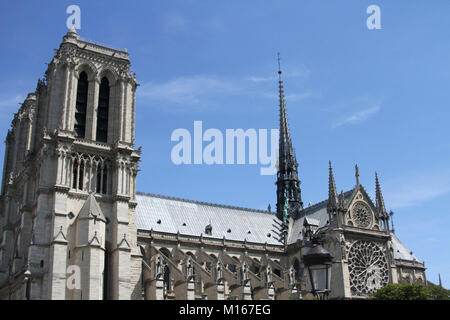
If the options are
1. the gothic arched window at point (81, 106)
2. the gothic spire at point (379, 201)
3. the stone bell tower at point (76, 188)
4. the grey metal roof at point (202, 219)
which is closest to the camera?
the stone bell tower at point (76, 188)

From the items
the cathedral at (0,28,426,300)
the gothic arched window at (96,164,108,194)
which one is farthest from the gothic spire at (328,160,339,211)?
the gothic arched window at (96,164,108,194)

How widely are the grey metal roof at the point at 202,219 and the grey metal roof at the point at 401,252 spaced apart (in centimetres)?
1711

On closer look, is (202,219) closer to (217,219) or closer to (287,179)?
(217,219)

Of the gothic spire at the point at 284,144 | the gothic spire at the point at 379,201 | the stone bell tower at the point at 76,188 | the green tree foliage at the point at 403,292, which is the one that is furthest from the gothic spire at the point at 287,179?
the stone bell tower at the point at 76,188

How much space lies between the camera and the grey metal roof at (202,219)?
64.8 metres

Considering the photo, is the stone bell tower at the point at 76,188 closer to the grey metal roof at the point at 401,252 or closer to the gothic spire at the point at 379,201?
the gothic spire at the point at 379,201

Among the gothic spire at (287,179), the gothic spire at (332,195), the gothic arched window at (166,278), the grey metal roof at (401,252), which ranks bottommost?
the gothic arched window at (166,278)

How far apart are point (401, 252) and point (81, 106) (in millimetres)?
48295

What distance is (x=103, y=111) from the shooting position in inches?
2274

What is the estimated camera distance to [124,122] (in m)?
56.3

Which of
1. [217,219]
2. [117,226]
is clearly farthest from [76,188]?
[217,219]

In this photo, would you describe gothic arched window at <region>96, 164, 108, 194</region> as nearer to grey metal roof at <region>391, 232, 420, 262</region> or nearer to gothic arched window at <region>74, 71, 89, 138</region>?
gothic arched window at <region>74, 71, 89, 138</region>

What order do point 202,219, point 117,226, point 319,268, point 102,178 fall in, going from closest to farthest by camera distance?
point 319,268
point 117,226
point 102,178
point 202,219
